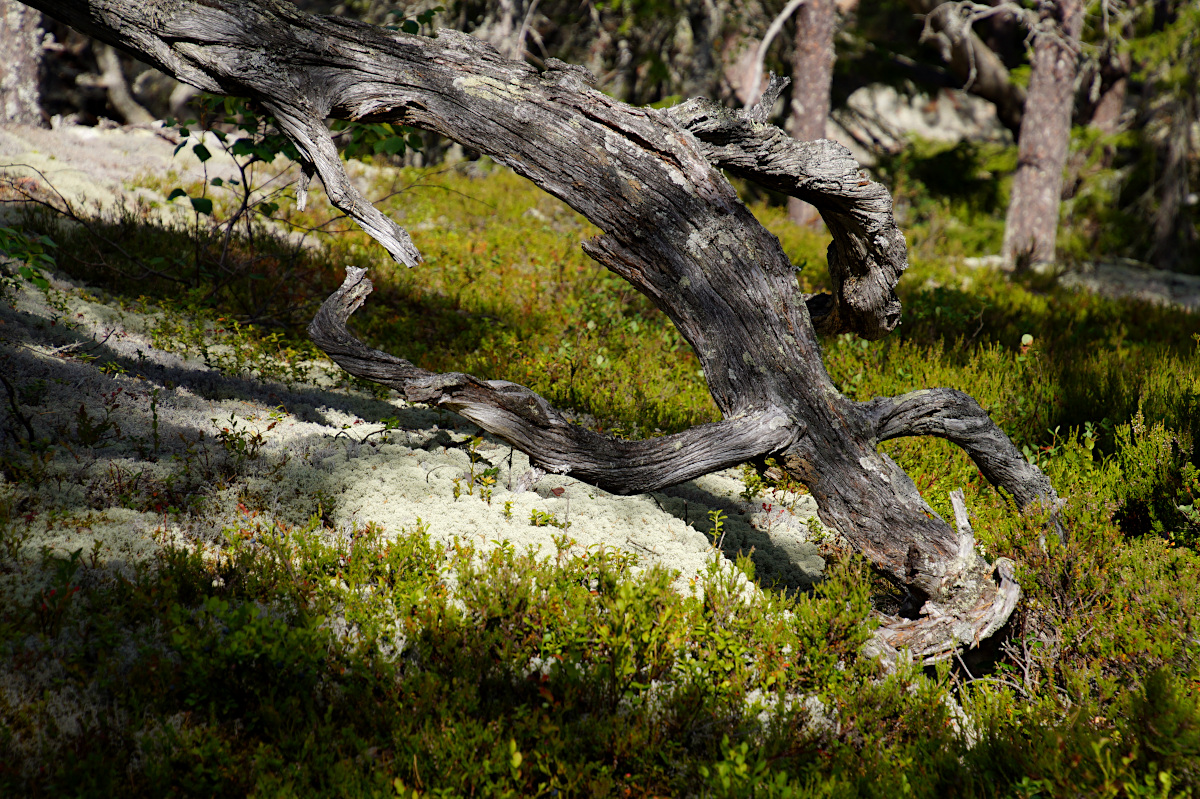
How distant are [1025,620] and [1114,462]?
211 cm

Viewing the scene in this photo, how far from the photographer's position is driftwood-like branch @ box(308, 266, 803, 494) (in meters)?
4.11

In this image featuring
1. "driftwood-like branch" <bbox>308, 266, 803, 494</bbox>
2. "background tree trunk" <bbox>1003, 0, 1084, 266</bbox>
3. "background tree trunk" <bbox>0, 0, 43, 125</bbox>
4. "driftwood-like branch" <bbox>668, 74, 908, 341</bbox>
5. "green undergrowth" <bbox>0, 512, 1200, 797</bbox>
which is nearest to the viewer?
"green undergrowth" <bbox>0, 512, 1200, 797</bbox>

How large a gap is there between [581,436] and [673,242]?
1355 millimetres

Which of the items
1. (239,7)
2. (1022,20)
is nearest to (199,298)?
(239,7)

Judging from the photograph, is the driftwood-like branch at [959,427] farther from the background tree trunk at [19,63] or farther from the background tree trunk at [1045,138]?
the background tree trunk at [19,63]

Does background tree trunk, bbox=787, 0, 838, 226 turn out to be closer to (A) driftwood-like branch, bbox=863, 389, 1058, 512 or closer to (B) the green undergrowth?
(A) driftwood-like branch, bbox=863, 389, 1058, 512

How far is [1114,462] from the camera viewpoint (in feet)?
18.2

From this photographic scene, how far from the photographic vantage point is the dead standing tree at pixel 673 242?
420 cm

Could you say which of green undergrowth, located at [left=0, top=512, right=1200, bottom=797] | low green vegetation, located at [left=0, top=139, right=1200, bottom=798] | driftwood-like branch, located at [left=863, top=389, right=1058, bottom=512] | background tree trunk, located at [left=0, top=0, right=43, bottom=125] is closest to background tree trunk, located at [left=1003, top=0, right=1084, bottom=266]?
low green vegetation, located at [left=0, top=139, right=1200, bottom=798]

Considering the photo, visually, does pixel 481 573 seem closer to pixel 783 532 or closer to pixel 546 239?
pixel 783 532

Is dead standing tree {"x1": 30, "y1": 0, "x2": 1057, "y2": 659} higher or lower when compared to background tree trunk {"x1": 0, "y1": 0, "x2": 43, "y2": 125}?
higher

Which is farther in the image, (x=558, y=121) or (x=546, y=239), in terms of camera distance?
(x=546, y=239)

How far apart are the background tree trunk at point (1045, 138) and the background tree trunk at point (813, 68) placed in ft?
11.6

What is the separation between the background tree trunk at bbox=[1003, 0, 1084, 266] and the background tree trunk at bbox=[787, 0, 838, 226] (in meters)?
3.53
